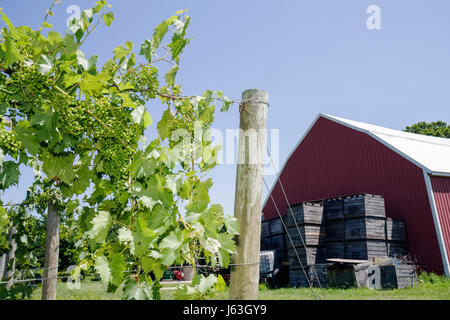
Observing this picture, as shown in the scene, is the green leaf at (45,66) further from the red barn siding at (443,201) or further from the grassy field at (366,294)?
the red barn siding at (443,201)

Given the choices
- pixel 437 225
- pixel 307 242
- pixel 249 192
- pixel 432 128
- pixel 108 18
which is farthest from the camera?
pixel 432 128

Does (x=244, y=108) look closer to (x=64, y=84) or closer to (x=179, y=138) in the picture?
(x=179, y=138)

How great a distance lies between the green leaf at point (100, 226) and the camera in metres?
2.57

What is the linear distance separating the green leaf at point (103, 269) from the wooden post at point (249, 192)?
41.8 inches

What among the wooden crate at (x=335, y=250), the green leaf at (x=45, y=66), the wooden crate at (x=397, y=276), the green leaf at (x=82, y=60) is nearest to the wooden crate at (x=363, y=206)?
the wooden crate at (x=335, y=250)

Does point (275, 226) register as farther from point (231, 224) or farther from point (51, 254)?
point (231, 224)

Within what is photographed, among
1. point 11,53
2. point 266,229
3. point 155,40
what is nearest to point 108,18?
point 155,40

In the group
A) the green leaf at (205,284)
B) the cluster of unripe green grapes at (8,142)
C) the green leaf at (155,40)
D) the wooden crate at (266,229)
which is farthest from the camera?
the wooden crate at (266,229)

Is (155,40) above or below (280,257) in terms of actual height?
above

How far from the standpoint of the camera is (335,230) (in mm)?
13977

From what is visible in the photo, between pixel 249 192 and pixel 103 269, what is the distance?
133 cm

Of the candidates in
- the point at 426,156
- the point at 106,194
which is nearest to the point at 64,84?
the point at 106,194

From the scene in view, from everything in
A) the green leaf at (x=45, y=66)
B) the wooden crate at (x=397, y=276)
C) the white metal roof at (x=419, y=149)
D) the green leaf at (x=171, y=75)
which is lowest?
the wooden crate at (x=397, y=276)

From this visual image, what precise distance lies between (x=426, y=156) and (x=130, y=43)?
16.3 metres
